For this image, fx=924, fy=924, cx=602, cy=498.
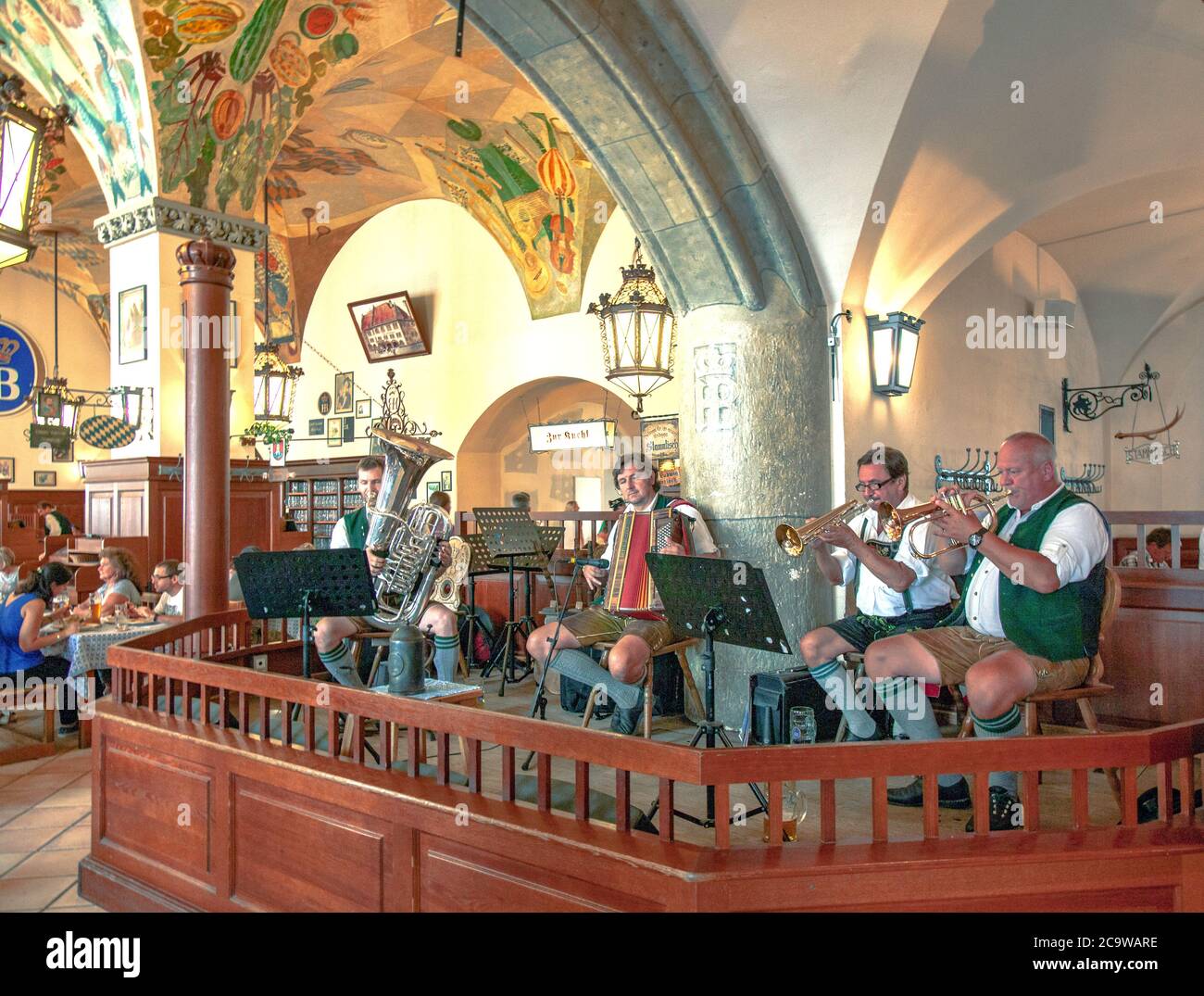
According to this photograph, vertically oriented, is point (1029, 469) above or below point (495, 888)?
above

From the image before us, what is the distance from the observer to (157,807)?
3178mm

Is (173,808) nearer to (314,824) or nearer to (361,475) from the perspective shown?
(314,824)

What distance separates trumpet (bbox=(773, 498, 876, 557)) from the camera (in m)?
3.60

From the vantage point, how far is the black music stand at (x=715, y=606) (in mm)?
3049

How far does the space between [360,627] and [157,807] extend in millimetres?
1790

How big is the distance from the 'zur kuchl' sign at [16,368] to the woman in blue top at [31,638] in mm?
12949

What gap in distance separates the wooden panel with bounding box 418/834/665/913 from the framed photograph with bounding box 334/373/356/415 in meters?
12.6

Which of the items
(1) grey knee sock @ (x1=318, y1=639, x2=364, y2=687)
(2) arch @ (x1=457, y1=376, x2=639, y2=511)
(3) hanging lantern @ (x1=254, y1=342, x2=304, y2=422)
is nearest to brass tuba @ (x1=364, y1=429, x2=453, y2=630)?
(1) grey knee sock @ (x1=318, y1=639, x2=364, y2=687)

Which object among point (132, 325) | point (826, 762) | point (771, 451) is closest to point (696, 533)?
point (771, 451)

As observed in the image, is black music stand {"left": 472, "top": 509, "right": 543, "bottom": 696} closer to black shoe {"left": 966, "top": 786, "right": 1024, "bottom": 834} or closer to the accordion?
the accordion

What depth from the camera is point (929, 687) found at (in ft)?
12.1

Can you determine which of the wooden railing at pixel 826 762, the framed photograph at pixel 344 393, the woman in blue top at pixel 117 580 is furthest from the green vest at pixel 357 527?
the framed photograph at pixel 344 393

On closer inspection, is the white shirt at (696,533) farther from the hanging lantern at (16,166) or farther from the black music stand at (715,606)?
the hanging lantern at (16,166)

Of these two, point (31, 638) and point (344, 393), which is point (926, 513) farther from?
point (344, 393)
